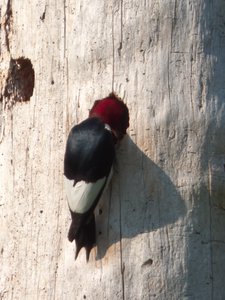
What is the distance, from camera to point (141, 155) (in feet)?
12.9

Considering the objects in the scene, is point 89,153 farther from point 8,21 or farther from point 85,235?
point 8,21

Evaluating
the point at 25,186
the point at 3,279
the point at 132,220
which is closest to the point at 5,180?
the point at 25,186

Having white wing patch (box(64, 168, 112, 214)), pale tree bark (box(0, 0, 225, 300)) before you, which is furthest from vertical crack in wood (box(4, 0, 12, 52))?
white wing patch (box(64, 168, 112, 214))

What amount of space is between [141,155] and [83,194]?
274 millimetres

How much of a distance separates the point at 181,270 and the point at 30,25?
3.83 feet

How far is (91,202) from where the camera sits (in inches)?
151

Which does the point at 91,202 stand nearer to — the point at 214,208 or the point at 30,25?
the point at 214,208

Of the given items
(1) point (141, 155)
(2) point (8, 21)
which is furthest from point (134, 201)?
(2) point (8, 21)

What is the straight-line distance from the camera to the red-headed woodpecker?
12.6 feet

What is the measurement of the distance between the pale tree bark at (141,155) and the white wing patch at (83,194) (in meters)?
0.13

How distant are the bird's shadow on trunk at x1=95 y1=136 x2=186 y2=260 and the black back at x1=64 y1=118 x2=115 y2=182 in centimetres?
10

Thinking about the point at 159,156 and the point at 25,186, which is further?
the point at 25,186

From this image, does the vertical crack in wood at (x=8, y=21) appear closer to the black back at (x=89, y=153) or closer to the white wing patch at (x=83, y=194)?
the black back at (x=89, y=153)

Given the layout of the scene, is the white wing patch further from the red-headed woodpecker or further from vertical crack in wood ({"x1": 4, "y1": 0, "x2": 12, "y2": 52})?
vertical crack in wood ({"x1": 4, "y1": 0, "x2": 12, "y2": 52})
